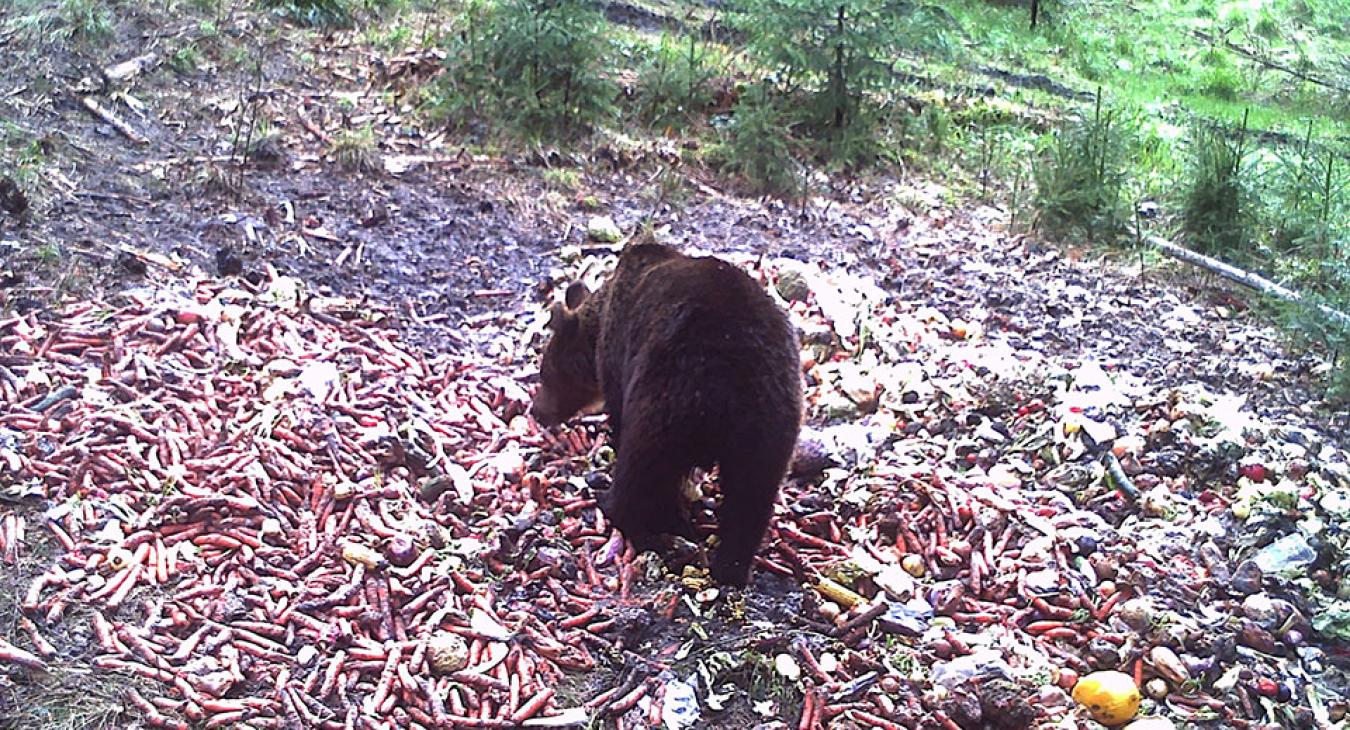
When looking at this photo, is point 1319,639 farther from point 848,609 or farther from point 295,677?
point 295,677

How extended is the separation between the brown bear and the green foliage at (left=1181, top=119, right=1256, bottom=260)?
5181 millimetres

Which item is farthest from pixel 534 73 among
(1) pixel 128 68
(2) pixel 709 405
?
(2) pixel 709 405

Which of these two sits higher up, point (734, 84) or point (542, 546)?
point (734, 84)

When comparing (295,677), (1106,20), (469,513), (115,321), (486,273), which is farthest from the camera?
(1106,20)

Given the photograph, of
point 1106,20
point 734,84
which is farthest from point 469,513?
point 1106,20

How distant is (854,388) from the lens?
5.99 m

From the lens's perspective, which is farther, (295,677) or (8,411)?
(8,411)

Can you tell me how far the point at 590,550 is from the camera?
475 centimetres

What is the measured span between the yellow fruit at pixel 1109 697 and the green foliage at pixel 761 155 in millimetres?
5571

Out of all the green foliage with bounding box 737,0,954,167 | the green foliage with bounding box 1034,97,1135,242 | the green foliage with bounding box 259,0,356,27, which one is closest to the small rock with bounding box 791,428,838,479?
the green foliage with bounding box 1034,97,1135,242

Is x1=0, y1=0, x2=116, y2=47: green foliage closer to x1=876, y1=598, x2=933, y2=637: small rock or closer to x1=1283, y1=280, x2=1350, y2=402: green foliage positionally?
x1=876, y1=598, x2=933, y2=637: small rock

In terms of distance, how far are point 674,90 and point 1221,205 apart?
15.0ft

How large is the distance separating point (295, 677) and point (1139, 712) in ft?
9.64

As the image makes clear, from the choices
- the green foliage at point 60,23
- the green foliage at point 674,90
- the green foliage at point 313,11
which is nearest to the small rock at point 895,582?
the green foliage at point 674,90
